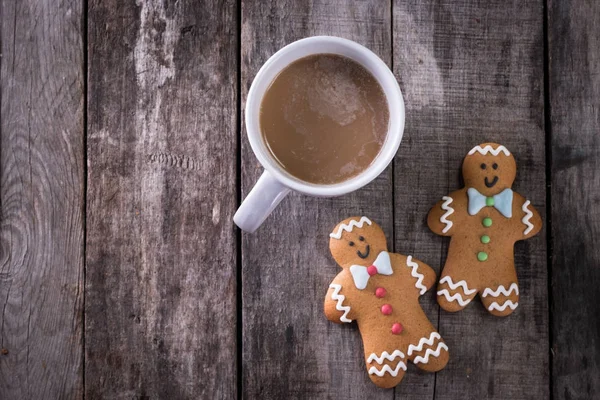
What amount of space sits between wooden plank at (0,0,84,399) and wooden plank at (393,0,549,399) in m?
0.52

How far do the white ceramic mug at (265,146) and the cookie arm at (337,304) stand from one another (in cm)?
19

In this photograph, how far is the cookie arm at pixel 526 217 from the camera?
91cm

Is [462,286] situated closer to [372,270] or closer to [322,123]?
[372,270]

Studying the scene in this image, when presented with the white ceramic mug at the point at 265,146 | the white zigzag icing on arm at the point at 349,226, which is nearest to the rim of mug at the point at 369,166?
the white ceramic mug at the point at 265,146

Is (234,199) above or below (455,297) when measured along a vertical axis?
above

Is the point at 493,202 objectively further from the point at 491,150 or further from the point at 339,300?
the point at 339,300

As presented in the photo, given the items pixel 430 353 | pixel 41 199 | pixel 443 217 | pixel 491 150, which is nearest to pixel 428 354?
pixel 430 353

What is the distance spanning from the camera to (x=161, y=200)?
94 centimetres

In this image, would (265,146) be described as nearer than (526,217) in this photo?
Yes

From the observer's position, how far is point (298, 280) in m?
0.93

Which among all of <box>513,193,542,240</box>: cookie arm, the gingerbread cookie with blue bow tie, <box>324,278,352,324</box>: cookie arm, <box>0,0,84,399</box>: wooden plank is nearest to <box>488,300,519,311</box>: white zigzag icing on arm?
the gingerbread cookie with blue bow tie

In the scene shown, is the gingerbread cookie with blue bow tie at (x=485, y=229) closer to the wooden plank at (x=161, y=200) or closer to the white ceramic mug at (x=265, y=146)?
the white ceramic mug at (x=265, y=146)

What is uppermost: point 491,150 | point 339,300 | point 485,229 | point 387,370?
point 491,150

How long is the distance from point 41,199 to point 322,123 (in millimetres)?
504
